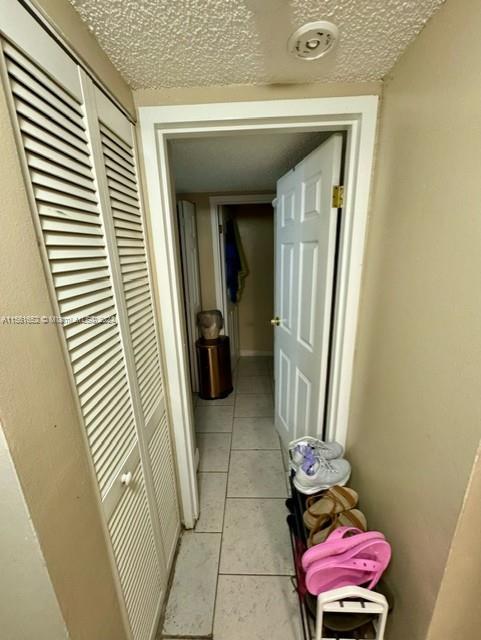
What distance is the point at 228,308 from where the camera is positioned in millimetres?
3047

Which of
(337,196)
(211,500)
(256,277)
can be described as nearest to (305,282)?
(337,196)

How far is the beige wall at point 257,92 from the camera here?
0.92m

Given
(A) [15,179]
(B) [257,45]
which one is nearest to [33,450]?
(A) [15,179]

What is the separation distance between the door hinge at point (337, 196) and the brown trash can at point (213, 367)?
174 centimetres

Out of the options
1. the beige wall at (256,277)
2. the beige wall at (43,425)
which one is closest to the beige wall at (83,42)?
the beige wall at (43,425)

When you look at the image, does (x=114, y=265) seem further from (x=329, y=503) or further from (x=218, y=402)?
(x=218, y=402)

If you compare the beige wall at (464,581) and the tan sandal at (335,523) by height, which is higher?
the beige wall at (464,581)

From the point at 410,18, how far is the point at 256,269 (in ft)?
8.90

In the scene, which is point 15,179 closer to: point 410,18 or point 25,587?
point 25,587

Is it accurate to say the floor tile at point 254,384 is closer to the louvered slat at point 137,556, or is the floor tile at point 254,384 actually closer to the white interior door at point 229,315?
the white interior door at point 229,315

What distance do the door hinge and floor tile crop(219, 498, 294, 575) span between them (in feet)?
5.43

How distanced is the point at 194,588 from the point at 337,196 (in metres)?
1.85

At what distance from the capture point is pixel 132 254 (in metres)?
0.93

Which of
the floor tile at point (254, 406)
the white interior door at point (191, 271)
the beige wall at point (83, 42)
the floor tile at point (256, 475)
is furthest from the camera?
the floor tile at point (254, 406)
